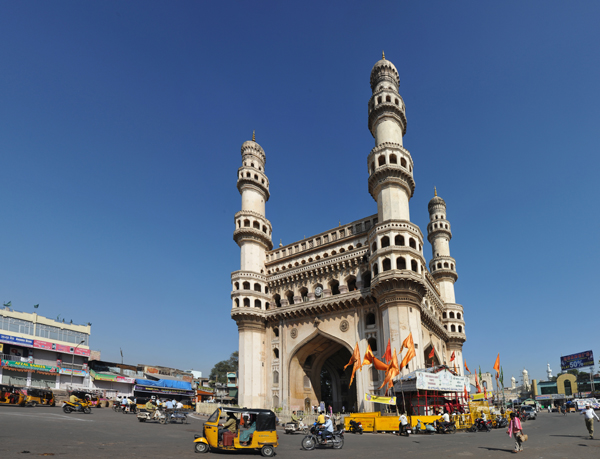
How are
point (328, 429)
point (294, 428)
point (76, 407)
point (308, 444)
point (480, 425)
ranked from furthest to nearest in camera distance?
point (76, 407), point (480, 425), point (294, 428), point (328, 429), point (308, 444)

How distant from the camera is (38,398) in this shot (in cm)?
3809

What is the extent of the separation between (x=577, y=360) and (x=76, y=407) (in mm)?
107417

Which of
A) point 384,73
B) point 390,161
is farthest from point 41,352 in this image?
point 384,73

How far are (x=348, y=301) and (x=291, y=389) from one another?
11443 mm

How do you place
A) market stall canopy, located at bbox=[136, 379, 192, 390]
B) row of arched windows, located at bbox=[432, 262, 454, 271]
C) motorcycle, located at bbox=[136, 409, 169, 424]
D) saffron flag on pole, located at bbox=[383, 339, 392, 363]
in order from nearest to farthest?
motorcycle, located at bbox=[136, 409, 169, 424] < saffron flag on pole, located at bbox=[383, 339, 392, 363] < market stall canopy, located at bbox=[136, 379, 192, 390] < row of arched windows, located at bbox=[432, 262, 454, 271]

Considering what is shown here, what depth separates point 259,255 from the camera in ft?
171

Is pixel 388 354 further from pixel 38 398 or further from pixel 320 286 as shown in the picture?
pixel 38 398

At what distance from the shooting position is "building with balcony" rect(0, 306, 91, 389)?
55781 mm

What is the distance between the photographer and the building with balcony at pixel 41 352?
55.8 m

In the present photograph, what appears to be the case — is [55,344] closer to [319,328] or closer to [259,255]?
[259,255]

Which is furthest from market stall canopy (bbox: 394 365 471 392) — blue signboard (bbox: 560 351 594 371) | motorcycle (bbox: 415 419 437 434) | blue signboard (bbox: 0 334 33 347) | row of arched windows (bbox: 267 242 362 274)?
blue signboard (bbox: 560 351 594 371)

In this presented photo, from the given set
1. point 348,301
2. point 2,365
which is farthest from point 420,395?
point 2,365

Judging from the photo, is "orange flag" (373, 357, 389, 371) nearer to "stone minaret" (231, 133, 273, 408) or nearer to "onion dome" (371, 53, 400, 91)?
"stone minaret" (231, 133, 273, 408)

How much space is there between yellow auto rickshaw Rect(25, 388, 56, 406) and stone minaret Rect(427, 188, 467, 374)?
48.0m
